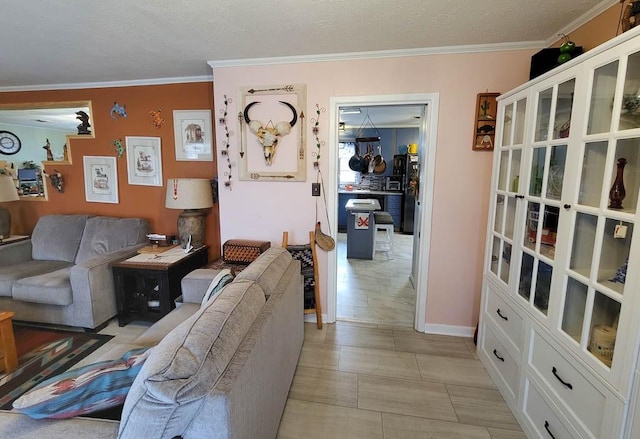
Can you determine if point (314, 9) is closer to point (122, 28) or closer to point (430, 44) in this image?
point (430, 44)

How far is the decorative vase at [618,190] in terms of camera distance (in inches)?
46.3

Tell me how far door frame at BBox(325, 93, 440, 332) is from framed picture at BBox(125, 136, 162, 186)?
195 centimetres

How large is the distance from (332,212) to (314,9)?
1.51m

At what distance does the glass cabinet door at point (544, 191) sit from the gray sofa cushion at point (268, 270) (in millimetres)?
1465

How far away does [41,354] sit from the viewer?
2.27m

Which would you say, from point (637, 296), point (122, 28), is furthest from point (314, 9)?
point (637, 296)

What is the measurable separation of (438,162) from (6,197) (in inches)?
169

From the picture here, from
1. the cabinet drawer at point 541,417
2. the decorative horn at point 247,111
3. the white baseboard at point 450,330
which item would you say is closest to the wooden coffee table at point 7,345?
the decorative horn at point 247,111

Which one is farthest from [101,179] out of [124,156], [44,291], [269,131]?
[269,131]

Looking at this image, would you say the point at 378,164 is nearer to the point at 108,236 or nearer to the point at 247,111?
the point at 247,111

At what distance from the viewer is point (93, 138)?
3328mm

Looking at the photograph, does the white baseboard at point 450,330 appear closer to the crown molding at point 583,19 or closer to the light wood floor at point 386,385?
the light wood floor at point 386,385

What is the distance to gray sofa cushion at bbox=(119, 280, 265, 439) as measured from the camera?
2.75 feet

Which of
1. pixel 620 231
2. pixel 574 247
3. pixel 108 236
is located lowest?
pixel 108 236
